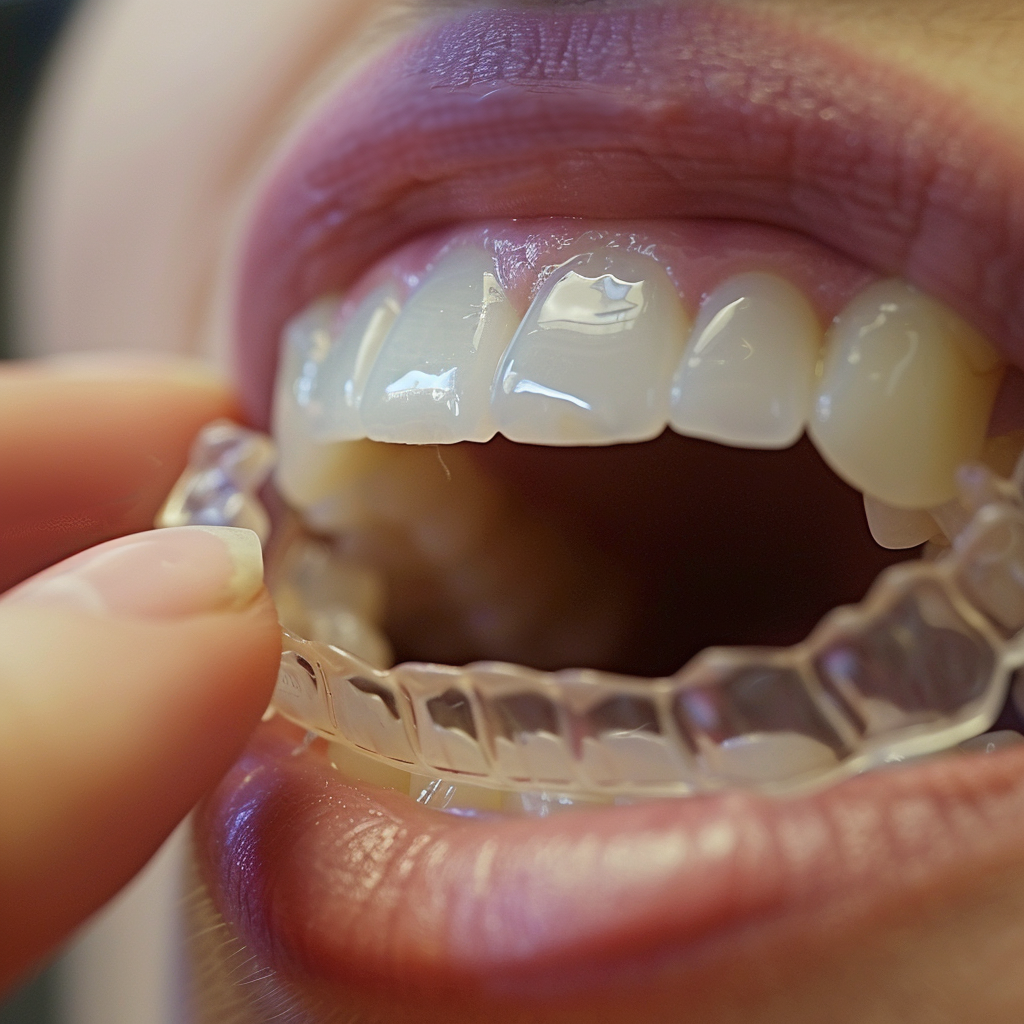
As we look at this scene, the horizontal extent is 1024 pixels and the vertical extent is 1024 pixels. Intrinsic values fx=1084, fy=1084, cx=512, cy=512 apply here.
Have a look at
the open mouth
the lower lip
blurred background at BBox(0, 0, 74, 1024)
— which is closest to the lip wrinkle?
the open mouth

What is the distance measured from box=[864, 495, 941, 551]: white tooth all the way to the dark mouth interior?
202 millimetres

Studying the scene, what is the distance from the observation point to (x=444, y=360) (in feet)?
1.91

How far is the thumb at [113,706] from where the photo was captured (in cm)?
33

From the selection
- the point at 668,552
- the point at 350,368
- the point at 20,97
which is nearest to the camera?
the point at 350,368

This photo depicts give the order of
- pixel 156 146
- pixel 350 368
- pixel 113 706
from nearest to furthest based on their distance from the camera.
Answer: pixel 113 706 → pixel 350 368 → pixel 156 146

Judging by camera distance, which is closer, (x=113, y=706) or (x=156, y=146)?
(x=113, y=706)

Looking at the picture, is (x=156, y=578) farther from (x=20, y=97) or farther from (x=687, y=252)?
(x=20, y=97)

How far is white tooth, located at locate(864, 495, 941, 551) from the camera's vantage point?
1.79ft

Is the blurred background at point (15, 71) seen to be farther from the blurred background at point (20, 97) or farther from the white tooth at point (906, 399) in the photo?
the white tooth at point (906, 399)

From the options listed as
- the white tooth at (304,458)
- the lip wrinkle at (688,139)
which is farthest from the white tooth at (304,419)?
the lip wrinkle at (688,139)

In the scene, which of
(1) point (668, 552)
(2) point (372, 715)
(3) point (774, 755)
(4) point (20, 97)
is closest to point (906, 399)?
(3) point (774, 755)

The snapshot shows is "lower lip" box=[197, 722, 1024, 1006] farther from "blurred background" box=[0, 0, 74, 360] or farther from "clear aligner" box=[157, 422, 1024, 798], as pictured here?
"blurred background" box=[0, 0, 74, 360]

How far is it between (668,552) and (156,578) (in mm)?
561

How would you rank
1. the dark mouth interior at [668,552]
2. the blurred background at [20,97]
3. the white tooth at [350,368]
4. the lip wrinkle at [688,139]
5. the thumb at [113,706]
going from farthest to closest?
the blurred background at [20,97], the dark mouth interior at [668,552], the white tooth at [350,368], the lip wrinkle at [688,139], the thumb at [113,706]
